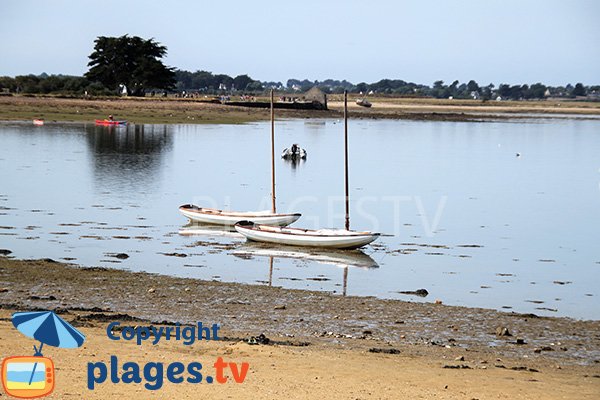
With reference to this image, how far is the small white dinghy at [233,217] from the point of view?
29.5 meters

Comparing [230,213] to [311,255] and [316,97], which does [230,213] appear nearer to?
[311,255]

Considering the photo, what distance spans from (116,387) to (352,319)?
729 centimetres

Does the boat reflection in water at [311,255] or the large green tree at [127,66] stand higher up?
the large green tree at [127,66]

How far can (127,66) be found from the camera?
383 ft

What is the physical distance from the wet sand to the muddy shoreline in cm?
2

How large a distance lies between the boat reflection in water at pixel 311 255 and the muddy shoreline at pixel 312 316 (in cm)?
450

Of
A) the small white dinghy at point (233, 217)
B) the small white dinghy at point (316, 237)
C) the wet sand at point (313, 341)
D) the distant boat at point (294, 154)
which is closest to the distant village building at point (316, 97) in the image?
the distant boat at point (294, 154)

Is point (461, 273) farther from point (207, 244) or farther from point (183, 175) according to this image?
point (183, 175)

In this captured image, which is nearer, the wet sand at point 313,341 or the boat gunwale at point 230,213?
the wet sand at point 313,341

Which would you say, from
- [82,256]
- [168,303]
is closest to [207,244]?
[82,256]

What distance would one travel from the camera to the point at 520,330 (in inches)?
687

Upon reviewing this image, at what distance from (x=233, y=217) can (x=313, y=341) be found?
49.7 feet

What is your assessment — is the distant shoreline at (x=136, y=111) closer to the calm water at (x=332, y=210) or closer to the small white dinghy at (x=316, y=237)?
the calm water at (x=332, y=210)

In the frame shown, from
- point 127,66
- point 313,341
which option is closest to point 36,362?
point 313,341
